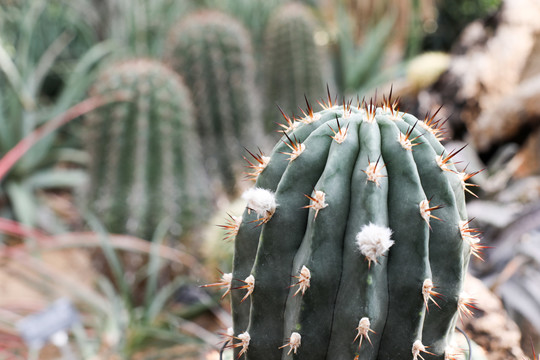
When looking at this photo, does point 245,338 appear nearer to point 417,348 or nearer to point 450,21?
point 417,348

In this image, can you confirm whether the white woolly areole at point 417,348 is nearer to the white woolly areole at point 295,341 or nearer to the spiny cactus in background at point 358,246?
the spiny cactus in background at point 358,246

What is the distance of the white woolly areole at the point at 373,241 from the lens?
746 millimetres

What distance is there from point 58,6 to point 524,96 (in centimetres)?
464

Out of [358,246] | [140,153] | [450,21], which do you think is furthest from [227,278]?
[450,21]

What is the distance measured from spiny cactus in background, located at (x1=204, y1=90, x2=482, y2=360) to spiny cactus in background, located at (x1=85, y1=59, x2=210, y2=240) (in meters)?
1.75

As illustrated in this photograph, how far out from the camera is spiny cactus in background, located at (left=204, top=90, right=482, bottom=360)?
798 millimetres

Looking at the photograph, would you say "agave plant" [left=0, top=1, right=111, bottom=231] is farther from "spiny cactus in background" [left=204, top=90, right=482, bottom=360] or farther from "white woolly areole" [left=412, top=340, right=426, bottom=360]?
"white woolly areole" [left=412, top=340, right=426, bottom=360]

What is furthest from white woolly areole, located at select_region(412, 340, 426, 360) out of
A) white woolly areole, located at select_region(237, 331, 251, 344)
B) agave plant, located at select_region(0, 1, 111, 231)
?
agave plant, located at select_region(0, 1, 111, 231)

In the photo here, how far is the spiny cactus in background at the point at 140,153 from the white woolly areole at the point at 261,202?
5.93ft

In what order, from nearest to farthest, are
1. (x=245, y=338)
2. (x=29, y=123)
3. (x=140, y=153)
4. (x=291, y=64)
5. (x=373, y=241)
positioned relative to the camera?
1. (x=373, y=241)
2. (x=245, y=338)
3. (x=140, y=153)
4. (x=29, y=123)
5. (x=291, y=64)

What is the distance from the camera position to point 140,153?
99.6 inches

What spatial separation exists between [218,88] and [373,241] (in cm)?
249

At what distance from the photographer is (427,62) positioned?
4.19 metres

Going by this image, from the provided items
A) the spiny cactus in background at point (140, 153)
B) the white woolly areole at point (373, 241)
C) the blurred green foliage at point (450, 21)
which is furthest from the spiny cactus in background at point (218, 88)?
the blurred green foliage at point (450, 21)
